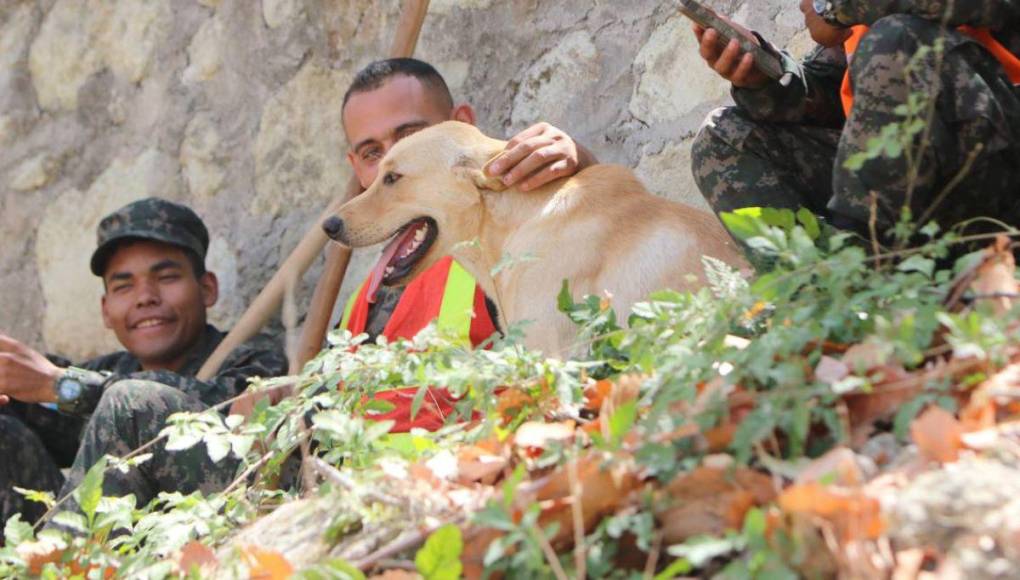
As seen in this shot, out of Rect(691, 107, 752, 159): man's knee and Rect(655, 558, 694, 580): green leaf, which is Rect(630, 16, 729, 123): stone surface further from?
Rect(655, 558, 694, 580): green leaf

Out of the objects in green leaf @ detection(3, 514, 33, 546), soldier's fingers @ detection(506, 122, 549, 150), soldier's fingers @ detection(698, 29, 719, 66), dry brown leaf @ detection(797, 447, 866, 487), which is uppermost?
soldier's fingers @ detection(698, 29, 719, 66)

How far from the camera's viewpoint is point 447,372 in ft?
6.56

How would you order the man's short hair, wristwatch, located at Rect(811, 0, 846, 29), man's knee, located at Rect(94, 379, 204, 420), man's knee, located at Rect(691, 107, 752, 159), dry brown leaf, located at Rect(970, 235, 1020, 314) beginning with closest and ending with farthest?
dry brown leaf, located at Rect(970, 235, 1020, 314)
wristwatch, located at Rect(811, 0, 846, 29)
man's knee, located at Rect(691, 107, 752, 159)
man's knee, located at Rect(94, 379, 204, 420)
the man's short hair

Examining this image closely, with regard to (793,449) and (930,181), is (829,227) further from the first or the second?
(793,449)

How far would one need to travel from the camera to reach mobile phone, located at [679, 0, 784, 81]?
Answer: 2734 millimetres

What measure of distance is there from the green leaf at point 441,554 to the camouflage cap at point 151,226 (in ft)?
9.19

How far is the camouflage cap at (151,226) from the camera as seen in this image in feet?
13.8

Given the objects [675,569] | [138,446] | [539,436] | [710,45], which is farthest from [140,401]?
[675,569]

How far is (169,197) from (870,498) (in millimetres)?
3648

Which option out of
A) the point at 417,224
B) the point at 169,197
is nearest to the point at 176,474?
the point at 417,224

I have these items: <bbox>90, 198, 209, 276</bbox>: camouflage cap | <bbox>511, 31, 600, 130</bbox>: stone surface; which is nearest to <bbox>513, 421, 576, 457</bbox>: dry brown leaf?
<bbox>511, 31, 600, 130</bbox>: stone surface

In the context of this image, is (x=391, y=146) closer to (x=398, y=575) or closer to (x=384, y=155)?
(x=384, y=155)

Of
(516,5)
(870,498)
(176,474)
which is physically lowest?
(176,474)

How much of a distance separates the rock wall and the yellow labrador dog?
59cm
